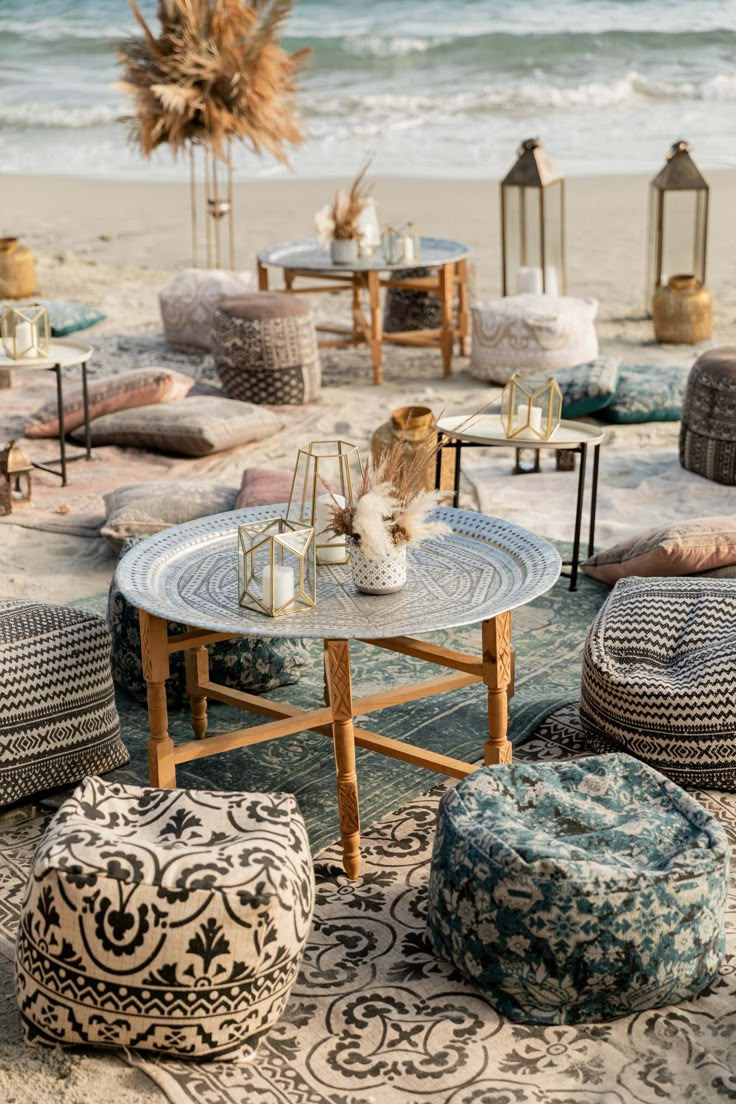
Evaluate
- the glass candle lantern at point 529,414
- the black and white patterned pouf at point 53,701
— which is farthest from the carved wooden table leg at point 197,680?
the glass candle lantern at point 529,414

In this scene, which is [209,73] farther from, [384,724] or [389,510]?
[389,510]

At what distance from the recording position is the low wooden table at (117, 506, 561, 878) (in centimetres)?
315

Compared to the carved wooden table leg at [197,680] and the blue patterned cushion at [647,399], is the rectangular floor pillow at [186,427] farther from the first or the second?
the carved wooden table leg at [197,680]

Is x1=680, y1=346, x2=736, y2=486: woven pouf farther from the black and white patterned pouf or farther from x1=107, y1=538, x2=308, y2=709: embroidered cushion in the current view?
the black and white patterned pouf

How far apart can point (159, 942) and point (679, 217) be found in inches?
276

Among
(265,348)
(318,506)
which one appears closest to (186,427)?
(265,348)

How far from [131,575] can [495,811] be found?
1017 mm

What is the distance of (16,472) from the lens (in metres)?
5.77

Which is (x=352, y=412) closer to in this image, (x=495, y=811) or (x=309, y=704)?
(x=309, y=704)

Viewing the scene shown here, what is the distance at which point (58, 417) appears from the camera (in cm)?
655

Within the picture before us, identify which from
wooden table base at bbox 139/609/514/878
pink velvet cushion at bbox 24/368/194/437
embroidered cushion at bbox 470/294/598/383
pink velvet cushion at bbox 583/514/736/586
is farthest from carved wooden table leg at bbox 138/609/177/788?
embroidered cushion at bbox 470/294/598/383

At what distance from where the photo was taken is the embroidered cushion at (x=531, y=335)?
741cm

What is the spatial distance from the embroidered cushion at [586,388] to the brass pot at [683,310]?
167 centimetres

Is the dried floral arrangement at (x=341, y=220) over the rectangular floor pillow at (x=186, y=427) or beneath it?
over
